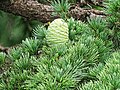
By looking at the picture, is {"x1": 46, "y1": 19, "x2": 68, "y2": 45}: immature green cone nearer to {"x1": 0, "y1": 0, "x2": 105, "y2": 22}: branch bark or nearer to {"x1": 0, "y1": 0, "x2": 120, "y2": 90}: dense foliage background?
{"x1": 0, "y1": 0, "x2": 120, "y2": 90}: dense foliage background

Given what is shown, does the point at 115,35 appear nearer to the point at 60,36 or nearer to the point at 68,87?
the point at 60,36

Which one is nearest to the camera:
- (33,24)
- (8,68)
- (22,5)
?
(8,68)

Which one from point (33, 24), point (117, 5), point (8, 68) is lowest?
point (33, 24)

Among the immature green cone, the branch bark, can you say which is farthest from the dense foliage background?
the branch bark

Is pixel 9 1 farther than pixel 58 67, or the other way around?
pixel 9 1

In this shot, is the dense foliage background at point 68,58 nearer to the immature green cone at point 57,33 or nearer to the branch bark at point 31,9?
the immature green cone at point 57,33

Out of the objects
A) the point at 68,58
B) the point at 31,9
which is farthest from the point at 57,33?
the point at 31,9

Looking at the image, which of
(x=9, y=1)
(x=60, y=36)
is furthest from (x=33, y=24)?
(x=60, y=36)
